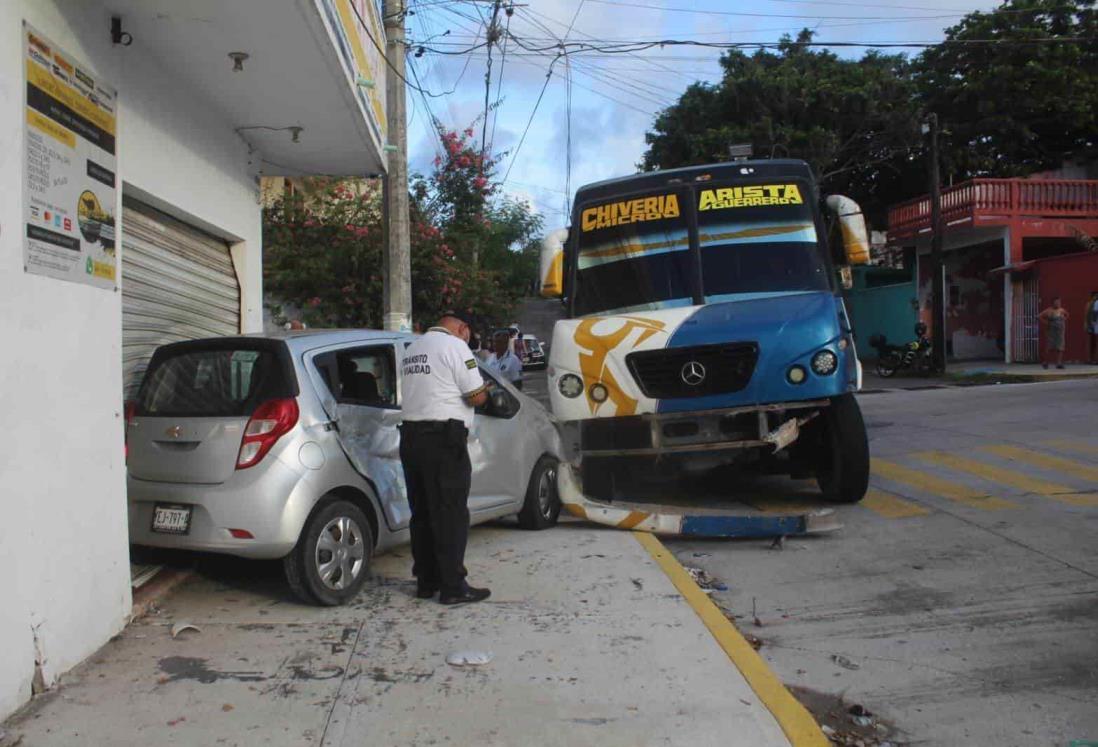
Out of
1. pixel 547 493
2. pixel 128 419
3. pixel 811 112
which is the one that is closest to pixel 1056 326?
pixel 811 112

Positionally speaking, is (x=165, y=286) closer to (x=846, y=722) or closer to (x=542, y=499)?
(x=542, y=499)

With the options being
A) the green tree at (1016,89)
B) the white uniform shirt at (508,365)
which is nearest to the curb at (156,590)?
the white uniform shirt at (508,365)

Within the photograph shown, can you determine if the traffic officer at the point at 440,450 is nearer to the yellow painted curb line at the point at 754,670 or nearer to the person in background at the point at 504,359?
the yellow painted curb line at the point at 754,670

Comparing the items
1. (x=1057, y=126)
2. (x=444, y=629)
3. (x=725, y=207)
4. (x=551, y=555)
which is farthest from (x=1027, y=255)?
(x=444, y=629)

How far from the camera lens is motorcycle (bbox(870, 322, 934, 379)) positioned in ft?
→ 73.8

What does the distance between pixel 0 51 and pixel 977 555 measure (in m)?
6.16

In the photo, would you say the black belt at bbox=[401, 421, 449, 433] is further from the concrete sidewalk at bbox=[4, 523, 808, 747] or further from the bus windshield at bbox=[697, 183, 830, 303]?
the bus windshield at bbox=[697, 183, 830, 303]

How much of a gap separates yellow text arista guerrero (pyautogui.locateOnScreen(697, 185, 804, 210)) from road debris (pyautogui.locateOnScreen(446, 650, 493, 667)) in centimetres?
478

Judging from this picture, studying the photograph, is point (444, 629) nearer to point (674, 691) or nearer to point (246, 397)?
point (674, 691)

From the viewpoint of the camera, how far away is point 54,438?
404 cm

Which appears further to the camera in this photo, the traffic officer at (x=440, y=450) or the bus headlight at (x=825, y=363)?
the bus headlight at (x=825, y=363)

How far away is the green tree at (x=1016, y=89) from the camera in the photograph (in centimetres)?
2573

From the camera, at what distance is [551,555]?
20.9 feet

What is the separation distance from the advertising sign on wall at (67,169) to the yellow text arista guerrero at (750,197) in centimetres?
480
